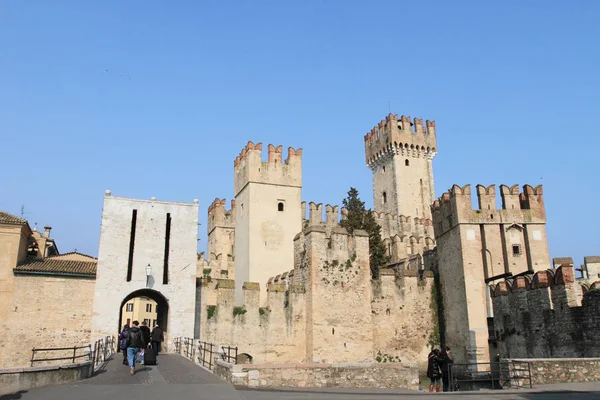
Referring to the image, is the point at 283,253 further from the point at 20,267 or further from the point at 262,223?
the point at 20,267

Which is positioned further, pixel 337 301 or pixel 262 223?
pixel 262 223

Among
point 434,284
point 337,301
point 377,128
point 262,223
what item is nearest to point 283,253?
point 262,223

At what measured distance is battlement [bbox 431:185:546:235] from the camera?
2905 cm

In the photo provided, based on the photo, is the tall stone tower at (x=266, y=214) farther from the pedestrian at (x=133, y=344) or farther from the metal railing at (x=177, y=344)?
the pedestrian at (x=133, y=344)

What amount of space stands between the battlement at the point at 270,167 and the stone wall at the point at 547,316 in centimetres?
1526

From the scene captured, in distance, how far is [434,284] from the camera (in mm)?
32000

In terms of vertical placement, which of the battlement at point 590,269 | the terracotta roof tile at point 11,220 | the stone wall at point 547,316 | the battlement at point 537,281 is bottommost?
the stone wall at point 547,316

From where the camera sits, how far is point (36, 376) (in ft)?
45.1

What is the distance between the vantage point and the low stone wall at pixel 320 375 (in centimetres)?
1544

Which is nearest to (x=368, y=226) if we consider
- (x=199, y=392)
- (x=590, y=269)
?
(x=590, y=269)

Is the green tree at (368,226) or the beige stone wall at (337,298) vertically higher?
the green tree at (368,226)

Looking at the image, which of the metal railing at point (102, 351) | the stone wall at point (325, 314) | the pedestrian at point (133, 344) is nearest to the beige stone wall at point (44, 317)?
the metal railing at point (102, 351)

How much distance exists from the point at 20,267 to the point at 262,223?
547 inches

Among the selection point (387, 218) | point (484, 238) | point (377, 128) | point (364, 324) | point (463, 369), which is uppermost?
point (377, 128)
